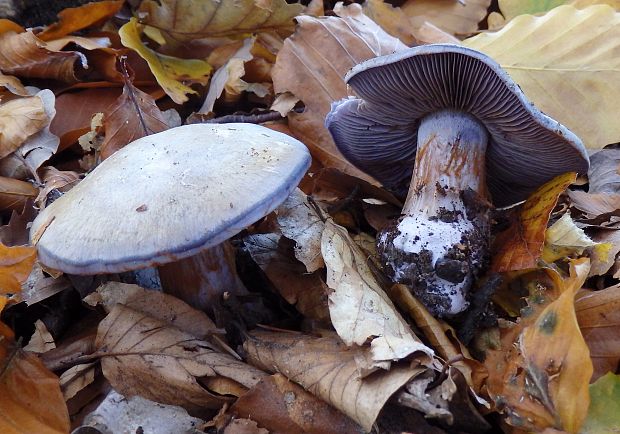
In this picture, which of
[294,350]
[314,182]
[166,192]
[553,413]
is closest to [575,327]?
[553,413]

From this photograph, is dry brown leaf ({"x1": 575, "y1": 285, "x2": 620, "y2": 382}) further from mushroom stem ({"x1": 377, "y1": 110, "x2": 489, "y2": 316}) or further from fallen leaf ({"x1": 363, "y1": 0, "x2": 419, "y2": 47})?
fallen leaf ({"x1": 363, "y1": 0, "x2": 419, "y2": 47})

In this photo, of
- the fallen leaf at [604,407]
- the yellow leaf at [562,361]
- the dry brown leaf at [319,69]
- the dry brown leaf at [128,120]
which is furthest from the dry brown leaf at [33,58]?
the fallen leaf at [604,407]

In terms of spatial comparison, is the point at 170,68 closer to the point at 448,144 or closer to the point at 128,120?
the point at 128,120

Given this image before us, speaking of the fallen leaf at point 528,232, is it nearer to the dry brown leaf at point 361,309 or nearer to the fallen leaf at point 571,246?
the fallen leaf at point 571,246

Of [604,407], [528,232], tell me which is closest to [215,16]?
[528,232]

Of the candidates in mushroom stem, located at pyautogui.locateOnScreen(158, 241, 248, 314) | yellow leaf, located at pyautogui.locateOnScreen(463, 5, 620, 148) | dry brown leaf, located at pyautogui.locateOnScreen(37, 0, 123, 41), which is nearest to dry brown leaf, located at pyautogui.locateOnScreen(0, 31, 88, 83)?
dry brown leaf, located at pyautogui.locateOnScreen(37, 0, 123, 41)

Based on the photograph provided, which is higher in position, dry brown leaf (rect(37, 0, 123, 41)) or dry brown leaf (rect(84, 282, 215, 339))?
dry brown leaf (rect(37, 0, 123, 41))

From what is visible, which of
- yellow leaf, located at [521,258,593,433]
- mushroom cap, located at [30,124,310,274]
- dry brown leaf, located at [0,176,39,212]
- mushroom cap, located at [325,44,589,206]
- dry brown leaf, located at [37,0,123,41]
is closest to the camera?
yellow leaf, located at [521,258,593,433]
